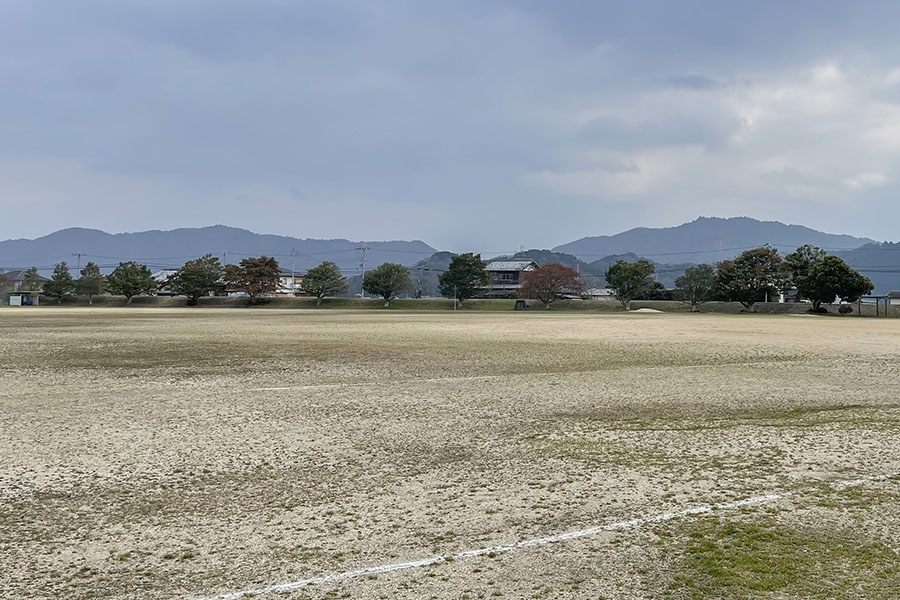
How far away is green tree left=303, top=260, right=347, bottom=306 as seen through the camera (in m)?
96.7

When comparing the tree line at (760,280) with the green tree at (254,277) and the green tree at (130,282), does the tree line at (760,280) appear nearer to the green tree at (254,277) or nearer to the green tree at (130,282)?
the green tree at (254,277)

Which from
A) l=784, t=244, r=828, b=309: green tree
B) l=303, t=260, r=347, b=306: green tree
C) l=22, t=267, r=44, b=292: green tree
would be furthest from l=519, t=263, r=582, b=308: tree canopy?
l=22, t=267, r=44, b=292: green tree

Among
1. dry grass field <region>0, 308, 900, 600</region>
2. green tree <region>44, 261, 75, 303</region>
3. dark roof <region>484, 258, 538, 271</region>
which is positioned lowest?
dry grass field <region>0, 308, 900, 600</region>

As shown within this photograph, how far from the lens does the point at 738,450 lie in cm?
802

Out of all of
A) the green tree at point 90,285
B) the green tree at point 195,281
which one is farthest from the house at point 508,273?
the green tree at point 90,285

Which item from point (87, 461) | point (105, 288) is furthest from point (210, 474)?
point (105, 288)

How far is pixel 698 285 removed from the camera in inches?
3361

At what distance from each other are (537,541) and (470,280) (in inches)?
3595

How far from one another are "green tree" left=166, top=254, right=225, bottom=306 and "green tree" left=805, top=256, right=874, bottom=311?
75.6 meters

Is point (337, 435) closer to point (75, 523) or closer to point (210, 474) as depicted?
point (210, 474)

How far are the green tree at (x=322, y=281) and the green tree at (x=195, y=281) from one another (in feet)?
42.2

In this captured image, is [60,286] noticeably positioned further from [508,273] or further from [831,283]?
[831,283]

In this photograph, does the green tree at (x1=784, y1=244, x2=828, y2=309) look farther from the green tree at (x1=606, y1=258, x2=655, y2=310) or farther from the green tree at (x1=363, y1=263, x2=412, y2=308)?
→ the green tree at (x1=363, y1=263, x2=412, y2=308)

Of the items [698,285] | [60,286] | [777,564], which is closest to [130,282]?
[60,286]
